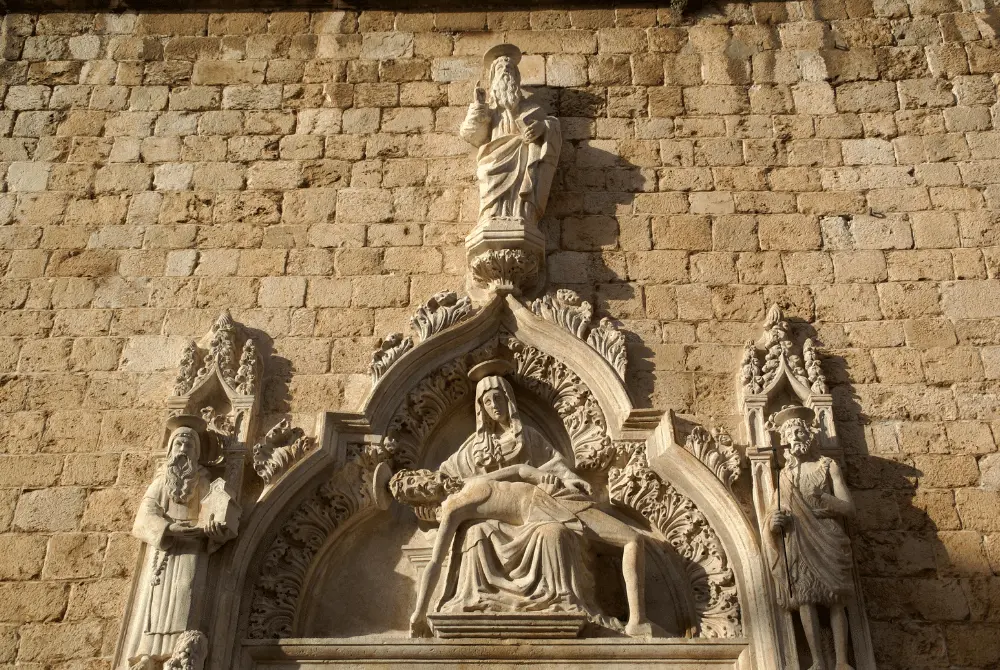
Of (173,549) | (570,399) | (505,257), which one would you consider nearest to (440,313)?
(505,257)

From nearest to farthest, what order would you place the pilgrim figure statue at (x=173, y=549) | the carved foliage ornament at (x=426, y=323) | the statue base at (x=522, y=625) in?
1. the pilgrim figure statue at (x=173, y=549)
2. the statue base at (x=522, y=625)
3. the carved foliage ornament at (x=426, y=323)

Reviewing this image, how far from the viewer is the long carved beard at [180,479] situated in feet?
19.9

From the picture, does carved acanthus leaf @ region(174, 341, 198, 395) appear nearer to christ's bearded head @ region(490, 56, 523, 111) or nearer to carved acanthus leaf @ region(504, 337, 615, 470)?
carved acanthus leaf @ region(504, 337, 615, 470)

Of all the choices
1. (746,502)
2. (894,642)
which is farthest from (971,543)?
(746,502)

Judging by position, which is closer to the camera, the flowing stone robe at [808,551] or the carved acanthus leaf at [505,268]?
the flowing stone robe at [808,551]

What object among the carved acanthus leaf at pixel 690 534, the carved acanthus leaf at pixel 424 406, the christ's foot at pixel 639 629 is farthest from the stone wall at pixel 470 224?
the christ's foot at pixel 639 629

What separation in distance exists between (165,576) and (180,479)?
0.48 meters

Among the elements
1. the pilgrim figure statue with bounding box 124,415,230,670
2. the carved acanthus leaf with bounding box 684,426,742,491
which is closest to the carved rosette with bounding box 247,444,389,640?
the pilgrim figure statue with bounding box 124,415,230,670

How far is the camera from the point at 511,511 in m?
6.24

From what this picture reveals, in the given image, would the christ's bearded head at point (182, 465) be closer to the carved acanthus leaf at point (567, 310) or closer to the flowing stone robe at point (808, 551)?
the carved acanthus leaf at point (567, 310)

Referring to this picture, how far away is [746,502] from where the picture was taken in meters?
6.19

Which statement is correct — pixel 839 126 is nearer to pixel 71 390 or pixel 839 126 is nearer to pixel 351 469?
pixel 351 469

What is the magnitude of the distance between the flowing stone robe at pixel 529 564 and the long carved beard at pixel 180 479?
1.30 meters

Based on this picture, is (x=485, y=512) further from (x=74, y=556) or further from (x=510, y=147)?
(x=510, y=147)
